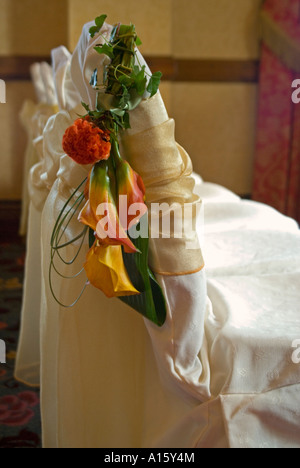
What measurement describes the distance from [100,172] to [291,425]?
549 millimetres

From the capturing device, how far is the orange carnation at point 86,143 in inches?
33.5

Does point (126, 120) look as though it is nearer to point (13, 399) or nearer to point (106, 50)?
point (106, 50)

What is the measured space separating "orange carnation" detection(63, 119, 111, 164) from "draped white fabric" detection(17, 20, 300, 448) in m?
0.11

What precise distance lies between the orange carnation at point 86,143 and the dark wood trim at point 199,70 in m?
3.46

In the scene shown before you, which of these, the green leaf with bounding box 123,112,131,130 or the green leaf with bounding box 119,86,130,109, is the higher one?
the green leaf with bounding box 119,86,130,109

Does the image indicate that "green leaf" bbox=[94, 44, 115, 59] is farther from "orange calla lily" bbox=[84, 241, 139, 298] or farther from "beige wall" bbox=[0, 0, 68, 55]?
"beige wall" bbox=[0, 0, 68, 55]

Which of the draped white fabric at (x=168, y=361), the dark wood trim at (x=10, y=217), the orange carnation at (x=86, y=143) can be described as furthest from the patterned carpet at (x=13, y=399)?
the dark wood trim at (x=10, y=217)

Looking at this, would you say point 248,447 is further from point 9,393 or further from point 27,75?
point 27,75

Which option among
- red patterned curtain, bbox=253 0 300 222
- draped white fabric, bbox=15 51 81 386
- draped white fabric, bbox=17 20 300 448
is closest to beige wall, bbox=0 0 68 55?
red patterned curtain, bbox=253 0 300 222

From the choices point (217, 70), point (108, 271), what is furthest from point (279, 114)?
point (108, 271)

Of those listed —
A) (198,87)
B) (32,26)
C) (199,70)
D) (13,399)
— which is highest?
(32,26)

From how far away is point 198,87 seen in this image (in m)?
4.30

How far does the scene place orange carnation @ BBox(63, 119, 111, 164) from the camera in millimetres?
852

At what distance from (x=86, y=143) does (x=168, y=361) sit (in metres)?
0.41
